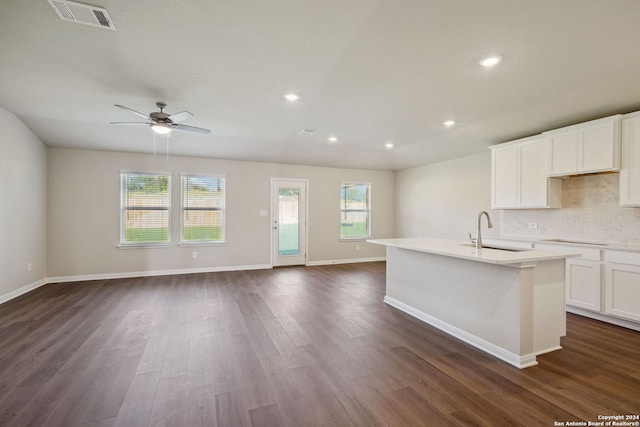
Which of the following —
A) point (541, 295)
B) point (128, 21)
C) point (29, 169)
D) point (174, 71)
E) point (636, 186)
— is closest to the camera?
point (128, 21)

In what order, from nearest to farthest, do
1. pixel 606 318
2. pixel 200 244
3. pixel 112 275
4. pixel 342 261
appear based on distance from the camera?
pixel 606 318
pixel 112 275
pixel 200 244
pixel 342 261

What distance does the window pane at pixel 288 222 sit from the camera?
6.91 meters

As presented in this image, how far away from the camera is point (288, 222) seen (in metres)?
6.98

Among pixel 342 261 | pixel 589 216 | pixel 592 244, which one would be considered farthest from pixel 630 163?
pixel 342 261

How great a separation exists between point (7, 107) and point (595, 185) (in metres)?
8.30

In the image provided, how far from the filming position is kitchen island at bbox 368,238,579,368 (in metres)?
2.47

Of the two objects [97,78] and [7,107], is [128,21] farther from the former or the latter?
[7,107]

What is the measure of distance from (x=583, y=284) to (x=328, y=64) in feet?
13.7

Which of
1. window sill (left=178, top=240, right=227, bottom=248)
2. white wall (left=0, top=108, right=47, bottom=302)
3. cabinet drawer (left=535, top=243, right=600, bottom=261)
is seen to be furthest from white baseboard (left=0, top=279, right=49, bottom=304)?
cabinet drawer (left=535, top=243, right=600, bottom=261)

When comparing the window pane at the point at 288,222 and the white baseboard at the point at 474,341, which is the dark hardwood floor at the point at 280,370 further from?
the window pane at the point at 288,222

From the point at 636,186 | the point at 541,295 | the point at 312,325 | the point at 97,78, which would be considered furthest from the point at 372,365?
the point at 97,78

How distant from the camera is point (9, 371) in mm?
2346

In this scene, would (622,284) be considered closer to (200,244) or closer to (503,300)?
(503,300)

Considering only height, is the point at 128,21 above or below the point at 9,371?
above
